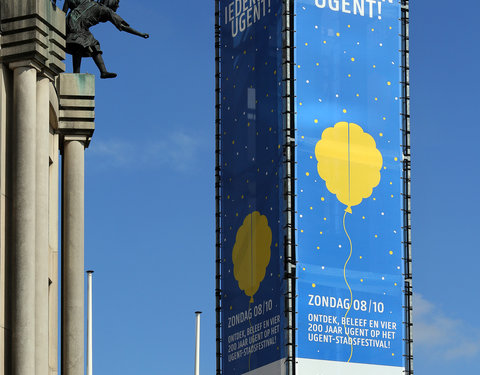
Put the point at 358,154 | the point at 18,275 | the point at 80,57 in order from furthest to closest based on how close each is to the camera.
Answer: the point at 358,154, the point at 80,57, the point at 18,275

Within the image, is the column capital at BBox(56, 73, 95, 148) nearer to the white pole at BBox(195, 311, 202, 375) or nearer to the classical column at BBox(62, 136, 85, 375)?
the classical column at BBox(62, 136, 85, 375)

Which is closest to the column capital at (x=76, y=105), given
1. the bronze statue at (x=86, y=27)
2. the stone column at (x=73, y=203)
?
the stone column at (x=73, y=203)

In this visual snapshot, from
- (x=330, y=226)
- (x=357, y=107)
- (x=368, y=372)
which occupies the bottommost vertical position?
(x=368, y=372)

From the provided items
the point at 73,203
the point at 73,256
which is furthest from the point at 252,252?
the point at 73,256

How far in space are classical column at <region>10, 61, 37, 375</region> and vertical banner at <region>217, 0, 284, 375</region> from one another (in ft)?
151

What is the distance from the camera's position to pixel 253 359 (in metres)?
88.9

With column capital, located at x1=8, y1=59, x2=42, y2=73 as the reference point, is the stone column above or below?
below

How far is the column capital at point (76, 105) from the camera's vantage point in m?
47.1

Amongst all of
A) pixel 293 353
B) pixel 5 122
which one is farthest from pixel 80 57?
pixel 293 353

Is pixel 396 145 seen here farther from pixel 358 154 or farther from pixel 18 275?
pixel 18 275

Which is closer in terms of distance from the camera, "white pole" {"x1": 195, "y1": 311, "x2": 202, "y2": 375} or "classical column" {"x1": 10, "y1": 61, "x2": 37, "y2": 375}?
"classical column" {"x1": 10, "y1": 61, "x2": 37, "y2": 375}

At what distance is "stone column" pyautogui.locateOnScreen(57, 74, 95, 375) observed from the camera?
150ft

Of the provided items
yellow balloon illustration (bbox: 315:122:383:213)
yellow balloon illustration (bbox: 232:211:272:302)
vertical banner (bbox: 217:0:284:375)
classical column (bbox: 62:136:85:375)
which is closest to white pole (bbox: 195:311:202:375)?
vertical banner (bbox: 217:0:284:375)

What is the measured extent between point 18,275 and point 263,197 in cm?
4988
